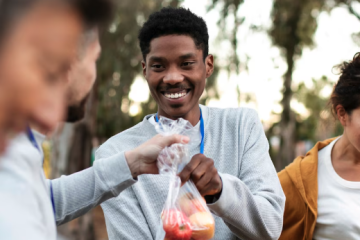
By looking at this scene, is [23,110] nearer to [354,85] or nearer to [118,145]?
[118,145]

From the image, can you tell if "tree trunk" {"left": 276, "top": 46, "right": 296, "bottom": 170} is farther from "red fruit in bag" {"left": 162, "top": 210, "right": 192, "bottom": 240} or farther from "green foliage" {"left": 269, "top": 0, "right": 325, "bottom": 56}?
"red fruit in bag" {"left": 162, "top": 210, "right": 192, "bottom": 240}

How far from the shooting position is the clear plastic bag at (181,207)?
1750 mm

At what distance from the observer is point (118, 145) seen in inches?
97.5

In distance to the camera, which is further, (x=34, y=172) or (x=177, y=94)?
(x=177, y=94)

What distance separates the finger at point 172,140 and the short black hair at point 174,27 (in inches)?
35.9

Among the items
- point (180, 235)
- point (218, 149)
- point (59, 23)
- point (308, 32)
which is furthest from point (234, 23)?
point (59, 23)

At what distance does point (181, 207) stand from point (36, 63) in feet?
3.51

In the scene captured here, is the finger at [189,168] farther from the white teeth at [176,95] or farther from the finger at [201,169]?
the white teeth at [176,95]

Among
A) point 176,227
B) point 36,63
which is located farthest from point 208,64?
point 36,63

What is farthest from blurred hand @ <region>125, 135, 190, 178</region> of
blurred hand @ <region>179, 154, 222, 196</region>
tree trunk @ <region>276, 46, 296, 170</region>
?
tree trunk @ <region>276, 46, 296, 170</region>

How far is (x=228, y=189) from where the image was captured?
1.83m

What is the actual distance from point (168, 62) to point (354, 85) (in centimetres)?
132

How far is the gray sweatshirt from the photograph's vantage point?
6.25ft

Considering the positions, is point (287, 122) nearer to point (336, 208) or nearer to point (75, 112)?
point (336, 208)
